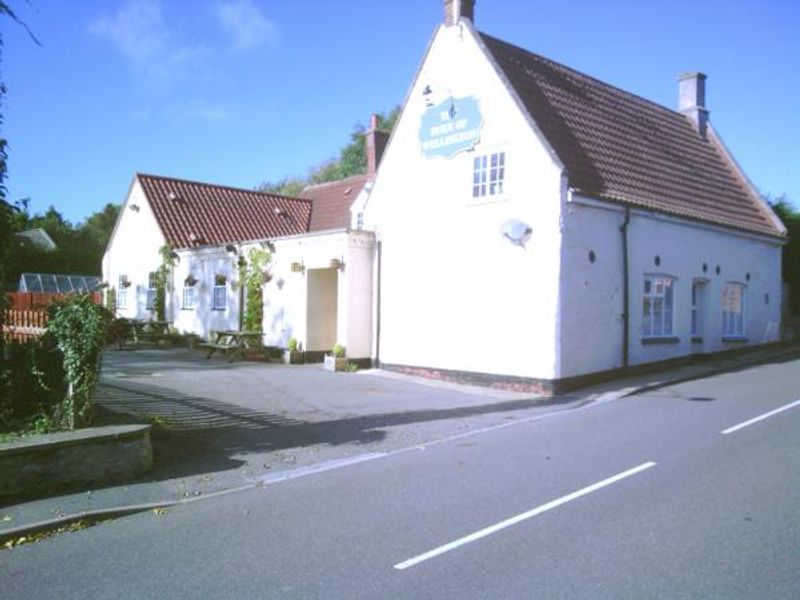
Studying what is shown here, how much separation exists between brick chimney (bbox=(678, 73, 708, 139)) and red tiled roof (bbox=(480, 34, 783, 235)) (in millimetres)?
800

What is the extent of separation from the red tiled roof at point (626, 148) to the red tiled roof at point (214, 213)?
1430 centimetres

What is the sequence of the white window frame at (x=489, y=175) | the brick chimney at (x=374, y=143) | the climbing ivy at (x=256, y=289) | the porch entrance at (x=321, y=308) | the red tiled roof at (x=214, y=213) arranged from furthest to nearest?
the red tiled roof at (x=214, y=213)
the brick chimney at (x=374, y=143)
the climbing ivy at (x=256, y=289)
the porch entrance at (x=321, y=308)
the white window frame at (x=489, y=175)

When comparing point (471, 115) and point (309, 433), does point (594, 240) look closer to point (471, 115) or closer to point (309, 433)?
point (471, 115)

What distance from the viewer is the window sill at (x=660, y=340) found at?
16.4 metres

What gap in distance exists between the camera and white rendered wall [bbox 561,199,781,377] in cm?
1416

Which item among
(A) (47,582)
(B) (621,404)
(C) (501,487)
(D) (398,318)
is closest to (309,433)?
(C) (501,487)

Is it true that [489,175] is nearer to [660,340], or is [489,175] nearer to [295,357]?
[660,340]

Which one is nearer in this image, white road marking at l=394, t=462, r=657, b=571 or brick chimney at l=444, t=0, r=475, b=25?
white road marking at l=394, t=462, r=657, b=571

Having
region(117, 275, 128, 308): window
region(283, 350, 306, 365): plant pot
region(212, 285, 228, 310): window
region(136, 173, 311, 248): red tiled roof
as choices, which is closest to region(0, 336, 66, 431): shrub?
region(283, 350, 306, 365): plant pot

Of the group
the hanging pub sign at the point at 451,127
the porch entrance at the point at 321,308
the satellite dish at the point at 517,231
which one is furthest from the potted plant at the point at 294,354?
the satellite dish at the point at 517,231

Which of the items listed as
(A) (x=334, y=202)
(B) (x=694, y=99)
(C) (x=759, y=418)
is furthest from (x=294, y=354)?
(B) (x=694, y=99)

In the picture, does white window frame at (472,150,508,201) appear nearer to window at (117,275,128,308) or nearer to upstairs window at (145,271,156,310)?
upstairs window at (145,271,156,310)

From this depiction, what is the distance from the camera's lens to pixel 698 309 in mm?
18969

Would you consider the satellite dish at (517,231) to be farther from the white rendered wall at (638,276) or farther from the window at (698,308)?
the window at (698,308)
